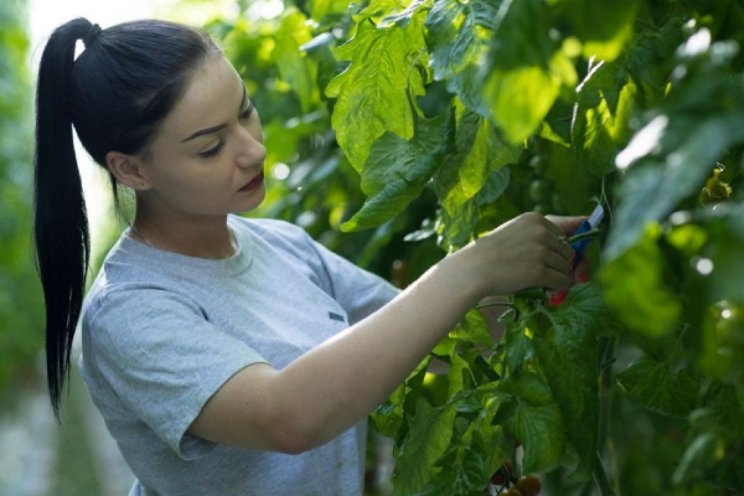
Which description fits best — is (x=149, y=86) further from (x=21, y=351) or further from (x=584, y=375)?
(x=21, y=351)

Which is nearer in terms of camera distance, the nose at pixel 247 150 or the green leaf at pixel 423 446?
the green leaf at pixel 423 446

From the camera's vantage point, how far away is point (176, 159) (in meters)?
1.88

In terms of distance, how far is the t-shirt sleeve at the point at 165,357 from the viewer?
68.2 inches

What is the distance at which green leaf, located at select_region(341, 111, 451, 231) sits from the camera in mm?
1605

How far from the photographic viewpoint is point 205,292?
196 centimetres

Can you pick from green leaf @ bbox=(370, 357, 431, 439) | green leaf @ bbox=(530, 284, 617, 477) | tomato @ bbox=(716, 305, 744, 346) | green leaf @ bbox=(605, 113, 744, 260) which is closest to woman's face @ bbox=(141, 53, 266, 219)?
green leaf @ bbox=(370, 357, 431, 439)


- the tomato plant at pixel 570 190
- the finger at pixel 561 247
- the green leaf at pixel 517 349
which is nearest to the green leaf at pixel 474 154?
the tomato plant at pixel 570 190

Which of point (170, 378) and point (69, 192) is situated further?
point (69, 192)

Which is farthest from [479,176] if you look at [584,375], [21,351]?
[21,351]

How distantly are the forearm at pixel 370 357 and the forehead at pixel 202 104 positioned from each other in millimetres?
398

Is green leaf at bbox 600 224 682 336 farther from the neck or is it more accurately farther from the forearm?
the neck

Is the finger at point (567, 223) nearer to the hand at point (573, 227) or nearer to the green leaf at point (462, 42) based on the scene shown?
the hand at point (573, 227)

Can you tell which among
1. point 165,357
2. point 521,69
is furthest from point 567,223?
point 521,69

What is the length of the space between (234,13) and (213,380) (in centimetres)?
217
